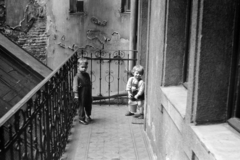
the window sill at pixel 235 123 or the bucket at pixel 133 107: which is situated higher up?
the window sill at pixel 235 123

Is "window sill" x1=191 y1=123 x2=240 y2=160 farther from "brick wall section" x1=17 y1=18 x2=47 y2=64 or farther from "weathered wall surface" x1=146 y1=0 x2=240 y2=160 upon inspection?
"brick wall section" x1=17 y1=18 x2=47 y2=64

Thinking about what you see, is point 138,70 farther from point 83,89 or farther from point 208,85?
point 208,85

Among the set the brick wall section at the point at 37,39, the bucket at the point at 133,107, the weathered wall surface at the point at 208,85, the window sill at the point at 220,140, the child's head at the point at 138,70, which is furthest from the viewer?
the brick wall section at the point at 37,39

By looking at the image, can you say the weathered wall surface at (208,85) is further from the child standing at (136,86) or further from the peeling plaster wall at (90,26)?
the peeling plaster wall at (90,26)

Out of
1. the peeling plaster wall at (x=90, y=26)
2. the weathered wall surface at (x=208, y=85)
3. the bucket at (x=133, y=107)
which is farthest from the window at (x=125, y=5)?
the weathered wall surface at (x=208, y=85)

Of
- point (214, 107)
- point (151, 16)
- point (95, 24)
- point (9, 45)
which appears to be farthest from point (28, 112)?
point (95, 24)

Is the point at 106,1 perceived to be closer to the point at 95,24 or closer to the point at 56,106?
the point at 95,24

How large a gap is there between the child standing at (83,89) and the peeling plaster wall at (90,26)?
4395mm

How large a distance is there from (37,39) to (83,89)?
18.5 ft

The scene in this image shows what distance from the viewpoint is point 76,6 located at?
34.9 feet

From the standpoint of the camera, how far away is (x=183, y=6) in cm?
397

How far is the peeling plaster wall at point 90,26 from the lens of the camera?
34.5ft

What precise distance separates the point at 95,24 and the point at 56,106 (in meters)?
6.32

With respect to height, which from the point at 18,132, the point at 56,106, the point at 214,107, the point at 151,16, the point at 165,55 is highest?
the point at 151,16
